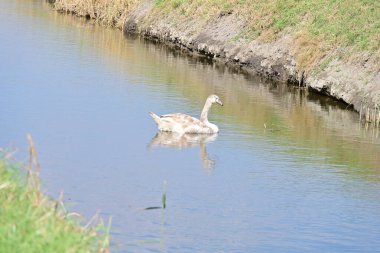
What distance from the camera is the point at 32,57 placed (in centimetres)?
2939

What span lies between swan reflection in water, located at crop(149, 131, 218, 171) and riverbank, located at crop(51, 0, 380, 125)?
420 cm

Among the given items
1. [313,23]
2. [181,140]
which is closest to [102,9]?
A: [313,23]

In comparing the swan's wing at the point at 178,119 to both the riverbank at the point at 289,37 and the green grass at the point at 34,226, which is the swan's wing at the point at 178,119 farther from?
the green grass at the point at 34,226

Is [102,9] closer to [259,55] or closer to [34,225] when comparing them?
[259,55]

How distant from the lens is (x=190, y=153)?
19.7 meters

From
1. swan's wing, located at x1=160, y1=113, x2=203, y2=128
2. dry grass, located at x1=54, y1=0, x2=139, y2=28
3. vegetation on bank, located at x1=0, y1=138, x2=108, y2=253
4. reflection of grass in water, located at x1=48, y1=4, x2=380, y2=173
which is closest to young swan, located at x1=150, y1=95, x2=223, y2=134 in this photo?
swan's wing, located at x1=160, y1=113, x2=203, y2=128

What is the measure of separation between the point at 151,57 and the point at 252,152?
12.6 m

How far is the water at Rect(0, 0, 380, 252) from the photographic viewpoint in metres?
14.3

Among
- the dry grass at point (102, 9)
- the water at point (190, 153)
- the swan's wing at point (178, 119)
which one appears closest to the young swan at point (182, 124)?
the swan's wing at point (178, 119)

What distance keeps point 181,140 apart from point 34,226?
44.4 feet

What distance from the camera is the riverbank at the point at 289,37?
25750mm

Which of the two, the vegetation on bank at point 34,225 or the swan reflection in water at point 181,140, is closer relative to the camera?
the vegetation on bank at point 34,225

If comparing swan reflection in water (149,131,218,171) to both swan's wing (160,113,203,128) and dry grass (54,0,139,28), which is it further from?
dry grass (54,0,139,28)

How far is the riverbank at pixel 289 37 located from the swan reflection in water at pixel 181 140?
4.20 metres
